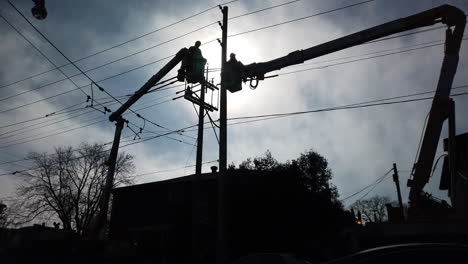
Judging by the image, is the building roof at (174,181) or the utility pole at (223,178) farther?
the building roof at (174,181)

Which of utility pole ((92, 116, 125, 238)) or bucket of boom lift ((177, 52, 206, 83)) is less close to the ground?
bucket of boom lift ((177, 52, 206, 83))

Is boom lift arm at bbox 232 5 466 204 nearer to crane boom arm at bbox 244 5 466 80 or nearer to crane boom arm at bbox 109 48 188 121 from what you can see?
crane boom arm at bbox 244 5 466 80

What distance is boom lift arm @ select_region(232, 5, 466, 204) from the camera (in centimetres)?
940

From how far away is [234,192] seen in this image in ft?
64.2

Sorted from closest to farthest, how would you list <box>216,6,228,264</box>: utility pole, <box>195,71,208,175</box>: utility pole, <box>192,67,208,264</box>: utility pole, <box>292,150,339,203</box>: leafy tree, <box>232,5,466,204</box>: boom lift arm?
<box>216,6,228,264</box>: utility pole < <box>232,5,466,204</box>: boom lift arm < <box>192,67,208,264</box>: utility pole < <box>195,71,208,175</box>: utility pole < <box>292,150,339,203</box>: leafy tree

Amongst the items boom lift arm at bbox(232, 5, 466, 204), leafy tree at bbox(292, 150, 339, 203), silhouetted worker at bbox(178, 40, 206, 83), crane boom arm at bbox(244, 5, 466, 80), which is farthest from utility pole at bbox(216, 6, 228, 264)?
leafy tree at bbox(292, 150, 339, 203)

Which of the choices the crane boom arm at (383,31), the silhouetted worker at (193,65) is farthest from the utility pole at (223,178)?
the crane boom arm at (383,31)

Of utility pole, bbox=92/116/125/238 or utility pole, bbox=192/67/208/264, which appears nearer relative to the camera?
utility pole, bbox=192/67/208/264

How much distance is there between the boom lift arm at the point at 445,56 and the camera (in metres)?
9.40

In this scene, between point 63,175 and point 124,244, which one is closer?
point 124,244

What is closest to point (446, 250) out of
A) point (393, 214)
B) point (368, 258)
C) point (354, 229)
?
point (368, 258)

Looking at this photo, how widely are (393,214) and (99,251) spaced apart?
21.4 meters

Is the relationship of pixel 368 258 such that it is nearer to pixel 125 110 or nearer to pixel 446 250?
pixel 446 250

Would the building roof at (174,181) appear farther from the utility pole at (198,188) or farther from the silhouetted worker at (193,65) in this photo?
the silhouetted worker at (193,65)
